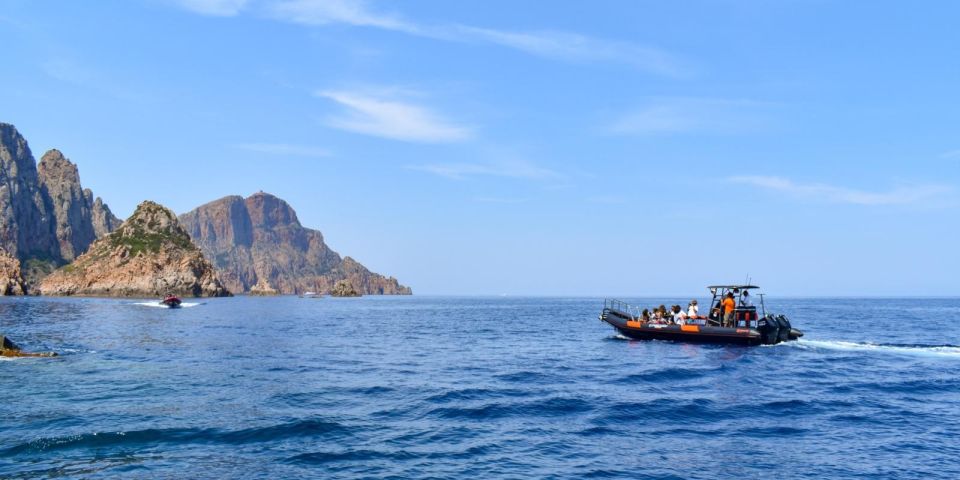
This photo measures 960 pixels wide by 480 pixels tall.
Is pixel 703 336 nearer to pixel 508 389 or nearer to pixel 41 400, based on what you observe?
pixel 508 389

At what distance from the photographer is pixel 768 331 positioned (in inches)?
1821

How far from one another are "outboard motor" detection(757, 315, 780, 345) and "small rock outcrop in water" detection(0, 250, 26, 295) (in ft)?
643

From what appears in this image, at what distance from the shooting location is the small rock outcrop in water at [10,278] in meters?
173

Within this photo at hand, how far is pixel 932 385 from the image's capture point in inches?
1174

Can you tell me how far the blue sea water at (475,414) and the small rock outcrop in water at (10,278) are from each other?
166 metres

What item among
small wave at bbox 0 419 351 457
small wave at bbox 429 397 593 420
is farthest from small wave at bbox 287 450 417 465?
small wave at bbox 429 397 593 420

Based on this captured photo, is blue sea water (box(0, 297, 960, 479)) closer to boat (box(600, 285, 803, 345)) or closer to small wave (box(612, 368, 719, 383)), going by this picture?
small wave (box(612, 368, 719, 383))

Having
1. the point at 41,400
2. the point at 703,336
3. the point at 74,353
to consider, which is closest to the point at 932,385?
the point at 703,336

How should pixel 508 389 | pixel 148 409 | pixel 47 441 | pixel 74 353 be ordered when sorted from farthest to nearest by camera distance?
1. pixel 74 353
2. pixel 508 389
3. pixel 148 409
4. pixel 47 441

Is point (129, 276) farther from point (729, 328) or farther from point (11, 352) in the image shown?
point (729, 328)

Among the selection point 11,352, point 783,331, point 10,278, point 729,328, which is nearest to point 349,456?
point 11,352

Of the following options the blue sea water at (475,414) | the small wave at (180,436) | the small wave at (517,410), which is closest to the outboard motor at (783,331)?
the blue sea water at (475,414)

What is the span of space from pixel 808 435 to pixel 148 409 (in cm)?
2222

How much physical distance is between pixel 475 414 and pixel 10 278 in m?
201
